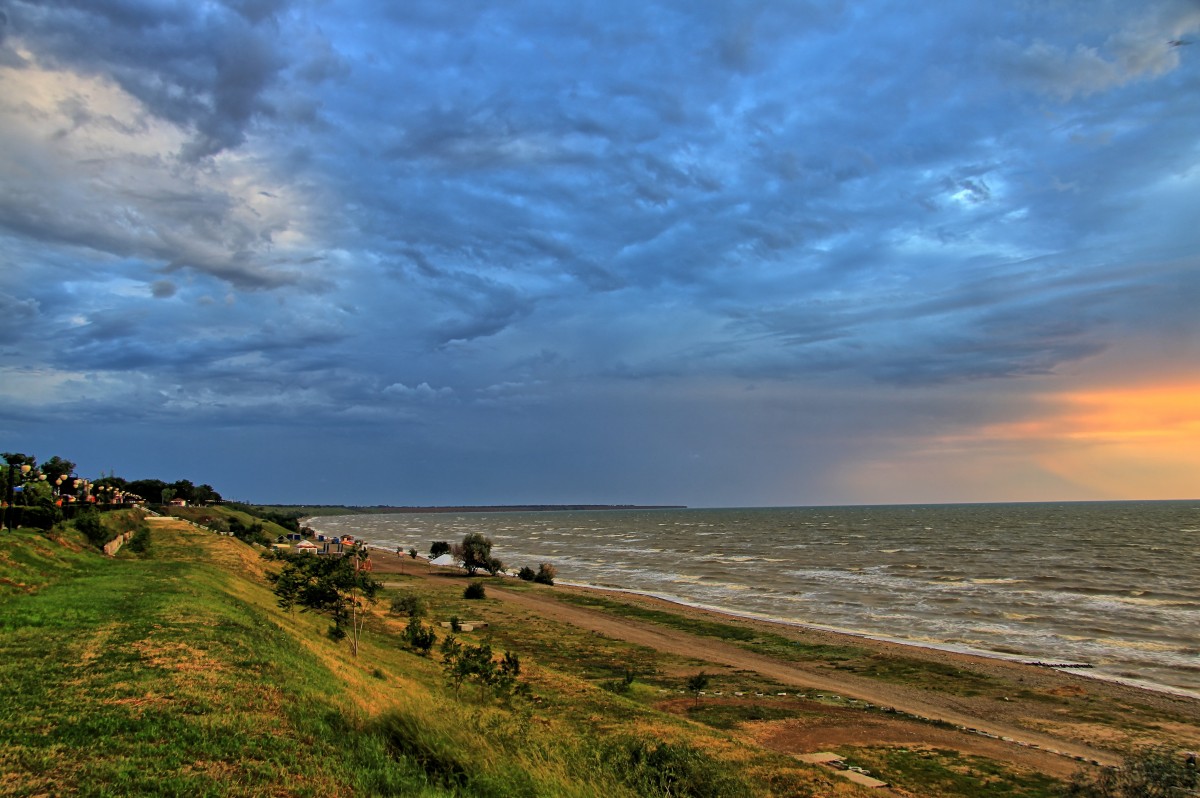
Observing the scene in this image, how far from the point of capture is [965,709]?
25.1 meters

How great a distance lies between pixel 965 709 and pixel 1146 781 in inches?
558

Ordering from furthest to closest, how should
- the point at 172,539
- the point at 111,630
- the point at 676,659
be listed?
the point at 172,539 → the point at 676,659 → the point at 111,630

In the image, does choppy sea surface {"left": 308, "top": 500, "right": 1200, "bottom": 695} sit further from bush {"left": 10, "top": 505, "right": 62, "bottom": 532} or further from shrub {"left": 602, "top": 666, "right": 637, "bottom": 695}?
bush {"left": 10, "top": 505, "right": 62, "bottom": 532}

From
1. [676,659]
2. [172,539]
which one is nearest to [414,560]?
[172,539]

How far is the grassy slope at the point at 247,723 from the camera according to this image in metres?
8.71

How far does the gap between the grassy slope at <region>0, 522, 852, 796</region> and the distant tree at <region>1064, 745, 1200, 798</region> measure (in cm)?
533

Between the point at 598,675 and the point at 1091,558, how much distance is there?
3007 inches

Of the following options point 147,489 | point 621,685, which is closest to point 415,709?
point 621,685

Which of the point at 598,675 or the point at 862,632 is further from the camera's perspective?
the point at 862,632

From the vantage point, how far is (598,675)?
29203mm

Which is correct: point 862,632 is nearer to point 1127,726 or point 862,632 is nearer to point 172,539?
point 1127,726

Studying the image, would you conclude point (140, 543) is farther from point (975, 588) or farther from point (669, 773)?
point (975, 588)

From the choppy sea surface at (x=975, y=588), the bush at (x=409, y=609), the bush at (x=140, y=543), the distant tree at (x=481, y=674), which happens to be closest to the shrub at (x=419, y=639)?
the distant tree at (x=481, y=674)

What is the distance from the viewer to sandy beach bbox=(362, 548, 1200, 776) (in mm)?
20906
